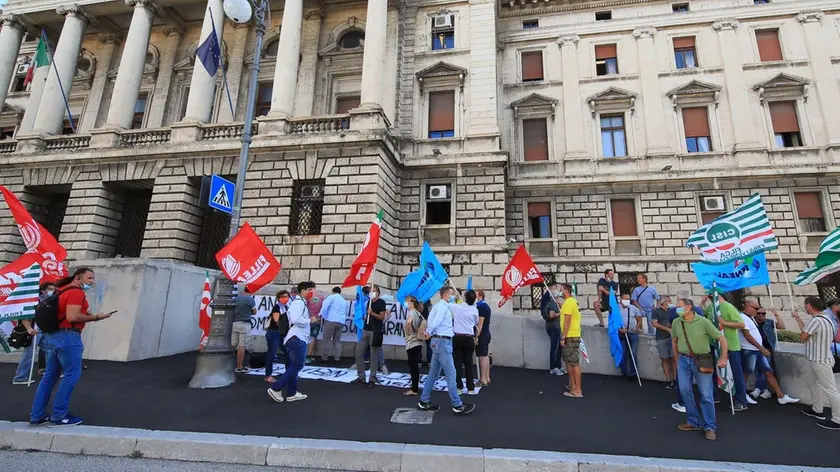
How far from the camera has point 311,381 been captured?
25.8 feet

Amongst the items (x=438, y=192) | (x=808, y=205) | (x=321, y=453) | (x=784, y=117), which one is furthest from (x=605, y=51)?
(x=321, y=453)

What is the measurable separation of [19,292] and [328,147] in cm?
1013

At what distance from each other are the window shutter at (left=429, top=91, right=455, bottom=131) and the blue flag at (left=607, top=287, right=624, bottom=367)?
11872mm

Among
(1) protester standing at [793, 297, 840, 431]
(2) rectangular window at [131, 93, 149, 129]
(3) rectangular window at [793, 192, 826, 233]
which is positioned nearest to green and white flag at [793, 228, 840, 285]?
(1) protester standing at [793, 297, 840, 431]

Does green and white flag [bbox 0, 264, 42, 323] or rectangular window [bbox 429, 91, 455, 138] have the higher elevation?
rectangular window [bbox 429, 91, 455, 138]

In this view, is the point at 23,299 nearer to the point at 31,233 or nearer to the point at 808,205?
the point at 31,233

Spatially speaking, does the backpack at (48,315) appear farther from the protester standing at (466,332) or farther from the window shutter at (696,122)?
the window shutter at (696,122)

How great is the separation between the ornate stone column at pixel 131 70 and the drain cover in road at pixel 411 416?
18.5 metres

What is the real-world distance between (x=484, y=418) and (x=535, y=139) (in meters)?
16.9

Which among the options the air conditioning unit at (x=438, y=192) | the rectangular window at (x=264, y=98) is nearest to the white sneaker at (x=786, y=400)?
the air conditioning unit at (x=438, y=192)

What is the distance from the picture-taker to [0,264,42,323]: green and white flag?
6.81 m

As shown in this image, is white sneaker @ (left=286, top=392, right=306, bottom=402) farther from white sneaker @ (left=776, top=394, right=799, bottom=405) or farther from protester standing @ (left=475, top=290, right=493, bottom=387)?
white sneaker @ (left=776, top=394, right=799, bottom=405)

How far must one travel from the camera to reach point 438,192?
17250mm

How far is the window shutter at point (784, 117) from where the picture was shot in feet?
59.2
